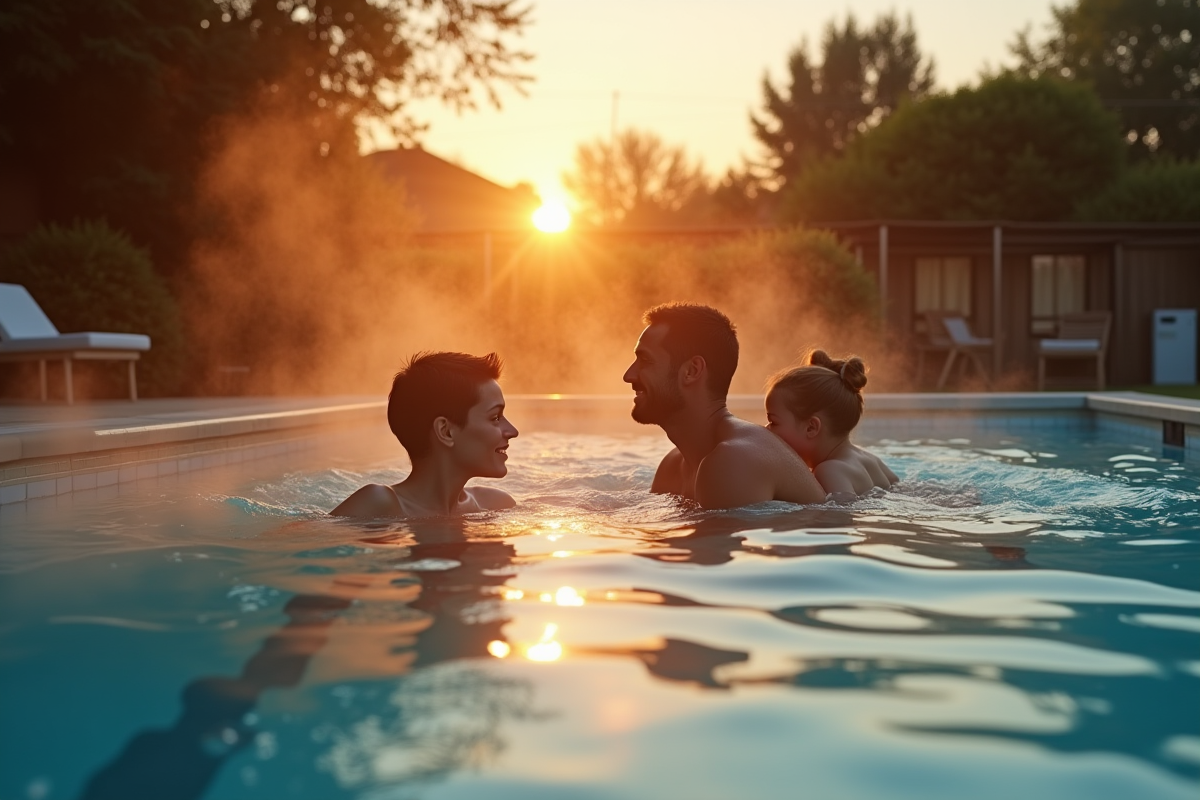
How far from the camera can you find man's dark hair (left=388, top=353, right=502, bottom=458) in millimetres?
3768

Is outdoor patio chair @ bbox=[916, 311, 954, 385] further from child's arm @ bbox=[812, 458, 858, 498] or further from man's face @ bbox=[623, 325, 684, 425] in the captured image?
man's face @ bbox=[623, 325, 684, 425]

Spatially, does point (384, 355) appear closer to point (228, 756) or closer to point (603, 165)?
point (228, 756)

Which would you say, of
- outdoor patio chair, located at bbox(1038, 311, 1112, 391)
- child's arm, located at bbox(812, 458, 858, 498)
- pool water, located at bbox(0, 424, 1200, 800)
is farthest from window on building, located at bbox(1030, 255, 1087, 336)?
pool water, located at bbox(0, 424, 1200, 800)

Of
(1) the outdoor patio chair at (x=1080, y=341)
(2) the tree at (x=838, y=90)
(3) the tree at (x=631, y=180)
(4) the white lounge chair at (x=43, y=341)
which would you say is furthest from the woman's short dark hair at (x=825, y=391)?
(3) the tree at (x=631, y=180)

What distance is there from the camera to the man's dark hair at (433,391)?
3.77 meters

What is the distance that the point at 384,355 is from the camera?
45.3ft

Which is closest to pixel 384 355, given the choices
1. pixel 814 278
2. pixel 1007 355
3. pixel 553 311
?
pixel 553 311

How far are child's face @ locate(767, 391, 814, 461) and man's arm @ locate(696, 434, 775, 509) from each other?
599mm

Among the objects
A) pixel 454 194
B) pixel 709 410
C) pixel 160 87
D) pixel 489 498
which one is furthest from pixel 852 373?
pixel 454 194

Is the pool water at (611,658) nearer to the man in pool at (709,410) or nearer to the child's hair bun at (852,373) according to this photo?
the man in pool at (709,410)

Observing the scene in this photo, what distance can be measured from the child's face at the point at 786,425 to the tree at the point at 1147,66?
35328 mm

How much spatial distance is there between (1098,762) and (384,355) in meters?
12.6

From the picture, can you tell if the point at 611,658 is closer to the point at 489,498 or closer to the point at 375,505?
the point at 375,505

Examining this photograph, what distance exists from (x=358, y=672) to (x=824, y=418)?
2849 millimetres
